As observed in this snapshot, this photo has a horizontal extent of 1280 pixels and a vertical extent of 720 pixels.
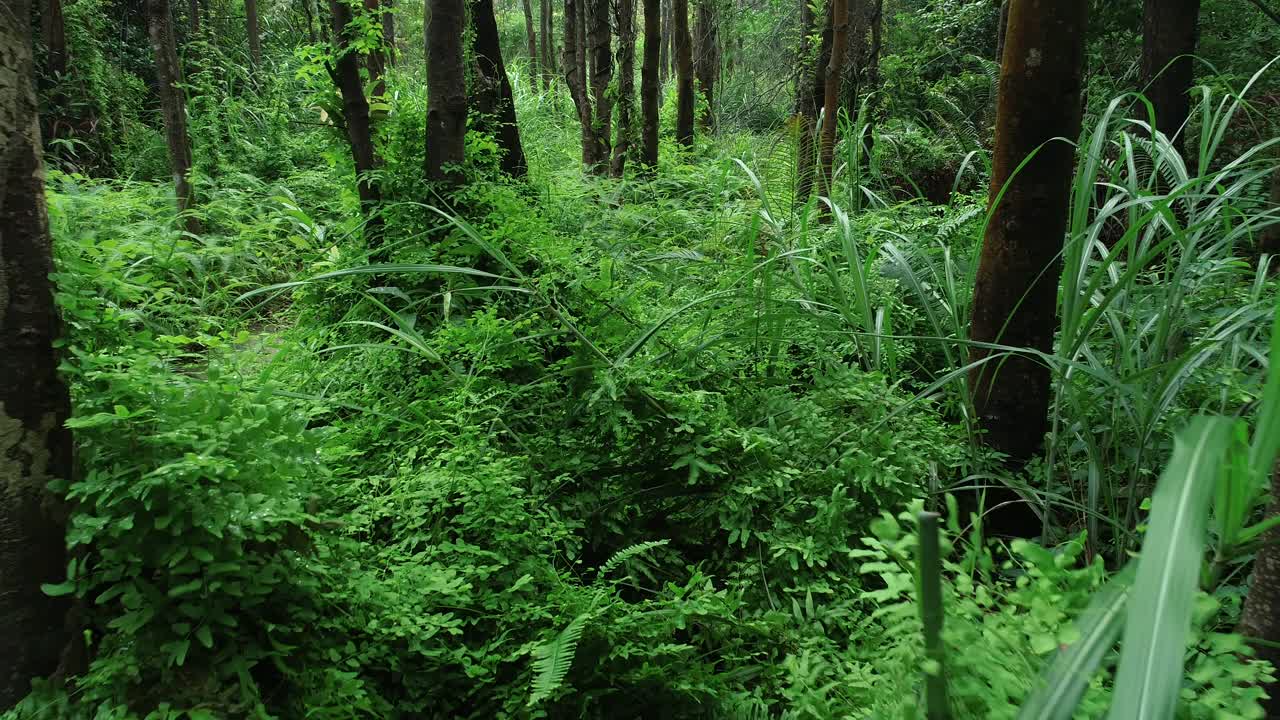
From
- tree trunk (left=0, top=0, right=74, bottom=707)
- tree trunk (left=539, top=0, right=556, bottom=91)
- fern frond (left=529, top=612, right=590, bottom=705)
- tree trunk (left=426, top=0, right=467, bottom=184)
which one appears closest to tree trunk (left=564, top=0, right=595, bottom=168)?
tree trunk (left=426, top=0, right=467, bottom=184)

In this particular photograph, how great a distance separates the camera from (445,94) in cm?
367

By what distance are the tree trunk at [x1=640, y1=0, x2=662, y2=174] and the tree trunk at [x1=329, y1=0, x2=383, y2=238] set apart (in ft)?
8.89

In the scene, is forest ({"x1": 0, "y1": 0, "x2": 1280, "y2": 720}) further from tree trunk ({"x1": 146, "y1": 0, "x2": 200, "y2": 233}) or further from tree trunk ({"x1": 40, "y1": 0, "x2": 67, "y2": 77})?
tree trunk ({"x1": 40, "y1": 0, "x2": 67, "y2": 77})

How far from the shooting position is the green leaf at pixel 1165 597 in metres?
0.55

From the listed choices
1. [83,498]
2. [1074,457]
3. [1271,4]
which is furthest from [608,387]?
[1271,4]

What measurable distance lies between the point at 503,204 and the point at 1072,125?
2287 millimetres

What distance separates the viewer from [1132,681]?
560mm

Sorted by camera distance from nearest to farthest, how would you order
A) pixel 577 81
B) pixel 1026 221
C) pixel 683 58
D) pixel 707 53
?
pixel 1026 221, pixel 683 58, pixel 577 81, pixel 707 53

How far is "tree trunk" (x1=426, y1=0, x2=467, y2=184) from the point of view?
3670mm

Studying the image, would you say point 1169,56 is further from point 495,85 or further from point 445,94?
point 445,94

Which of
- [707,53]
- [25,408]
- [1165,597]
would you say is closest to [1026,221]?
[1165,597]

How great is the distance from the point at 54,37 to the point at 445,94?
8516mm

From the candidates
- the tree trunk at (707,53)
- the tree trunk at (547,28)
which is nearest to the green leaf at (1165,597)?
the tree trunk at (707,53)

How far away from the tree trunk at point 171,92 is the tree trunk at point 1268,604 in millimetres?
5975
